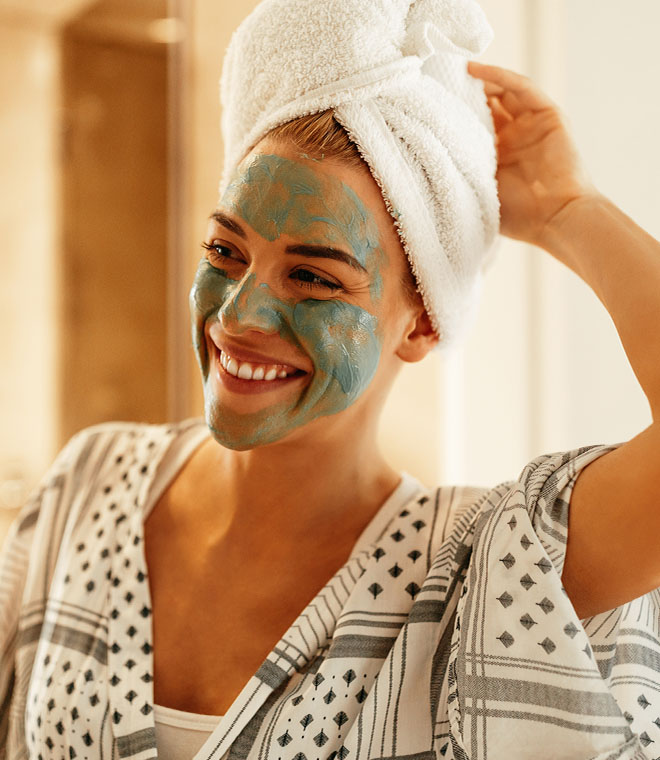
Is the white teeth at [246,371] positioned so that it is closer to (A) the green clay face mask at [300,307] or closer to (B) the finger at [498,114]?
(A) the green clay face mask at [300,307]

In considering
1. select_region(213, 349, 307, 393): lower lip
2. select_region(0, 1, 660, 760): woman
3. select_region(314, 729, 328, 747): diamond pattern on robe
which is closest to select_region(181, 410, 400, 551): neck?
select_region(0, 1, 660, 760): woman

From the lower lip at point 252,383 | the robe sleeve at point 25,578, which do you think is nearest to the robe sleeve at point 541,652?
the lower lip at point 252,383

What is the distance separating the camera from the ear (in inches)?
37.9

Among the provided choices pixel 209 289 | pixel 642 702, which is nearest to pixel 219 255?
pixel 209 289

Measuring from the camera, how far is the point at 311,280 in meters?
0.86

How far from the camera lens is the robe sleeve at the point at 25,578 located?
3.33 ft

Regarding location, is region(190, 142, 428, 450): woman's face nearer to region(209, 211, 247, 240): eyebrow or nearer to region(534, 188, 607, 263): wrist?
region(209, 211, 247, 240): eyebrow

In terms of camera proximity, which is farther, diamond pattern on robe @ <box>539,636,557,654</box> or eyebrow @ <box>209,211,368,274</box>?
eyebrow @ <box>209,211,368,274</box>

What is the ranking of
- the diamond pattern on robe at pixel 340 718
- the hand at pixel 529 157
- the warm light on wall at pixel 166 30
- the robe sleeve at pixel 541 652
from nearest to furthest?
the robe sleeve at pixel 541 652 < the diamond pattern on robe at pixel 340 718 < the hand at pixel 529 157 < the warm light on wall at pixel 166 30

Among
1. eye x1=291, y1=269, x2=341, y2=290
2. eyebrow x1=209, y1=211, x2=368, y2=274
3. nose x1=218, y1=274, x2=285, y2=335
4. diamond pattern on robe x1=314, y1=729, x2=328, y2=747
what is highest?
eyebrow x1=209, y1=211, x2=368, y2=274

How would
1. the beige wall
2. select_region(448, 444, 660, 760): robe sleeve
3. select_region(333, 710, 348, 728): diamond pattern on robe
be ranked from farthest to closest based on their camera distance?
the beige wall
select_region(333, 710, 348, 728): diamond pattern on robe
select_region(448, 444, 660, 760): robe sleeve

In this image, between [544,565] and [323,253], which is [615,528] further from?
[323,253]

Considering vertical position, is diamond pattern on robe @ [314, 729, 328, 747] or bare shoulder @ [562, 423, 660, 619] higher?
bare shoulder @ [562, 423, 660, 619]

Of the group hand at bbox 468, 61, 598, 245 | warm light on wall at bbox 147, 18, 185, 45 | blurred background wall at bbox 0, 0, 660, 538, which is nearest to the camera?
hand at bbox 468, 61, 598, 245
